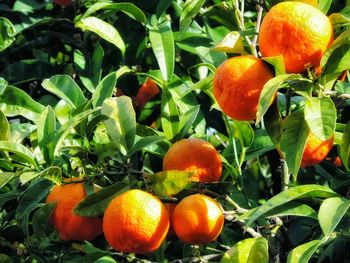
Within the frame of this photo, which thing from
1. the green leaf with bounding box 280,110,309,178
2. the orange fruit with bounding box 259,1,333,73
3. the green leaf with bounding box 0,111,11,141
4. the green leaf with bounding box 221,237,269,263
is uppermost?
the orange fruit with bounding box 259,1,333,73

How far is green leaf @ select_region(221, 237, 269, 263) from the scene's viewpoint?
4.52 ft

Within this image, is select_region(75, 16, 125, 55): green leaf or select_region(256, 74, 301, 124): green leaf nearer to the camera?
select_region(256, 74, 301, 124): green leaf

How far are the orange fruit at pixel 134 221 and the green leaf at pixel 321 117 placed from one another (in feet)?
1.05

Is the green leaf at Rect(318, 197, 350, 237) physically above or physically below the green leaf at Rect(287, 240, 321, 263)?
above

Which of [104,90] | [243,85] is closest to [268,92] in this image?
[243,85]

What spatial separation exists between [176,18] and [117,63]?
0.69ft

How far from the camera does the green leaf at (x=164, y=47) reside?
187cm

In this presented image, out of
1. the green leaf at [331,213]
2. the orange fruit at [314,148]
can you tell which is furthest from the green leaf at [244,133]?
the green leaf at [331,213]

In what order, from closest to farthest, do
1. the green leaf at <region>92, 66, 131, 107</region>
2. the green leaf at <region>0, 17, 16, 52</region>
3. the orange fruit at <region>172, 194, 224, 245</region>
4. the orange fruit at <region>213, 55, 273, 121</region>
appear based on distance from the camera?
the orange fruit at <region>213, 55, 273, 121</region> → the orange fruit at <region>172, 194, 224, 245</region> → the green leaf at <region>92, 66, 131, 107</region> → the green leaf at <region>0, 17, 16, 52</region>

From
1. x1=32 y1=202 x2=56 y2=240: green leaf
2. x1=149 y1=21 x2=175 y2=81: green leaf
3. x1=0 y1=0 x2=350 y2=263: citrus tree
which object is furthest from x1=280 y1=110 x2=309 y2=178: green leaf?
x1=149 y1=21 x2=175 y2=81: green leaf

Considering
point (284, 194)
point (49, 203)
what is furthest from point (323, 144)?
point (49, 203)

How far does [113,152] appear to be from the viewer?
1541 mm

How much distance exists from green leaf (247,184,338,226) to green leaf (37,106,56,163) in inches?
18.1

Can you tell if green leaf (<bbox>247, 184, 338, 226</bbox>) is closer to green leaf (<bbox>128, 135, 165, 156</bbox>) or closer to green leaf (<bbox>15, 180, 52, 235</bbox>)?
green leaf (<bbox>128, 135, 165, 156</bbox>)
